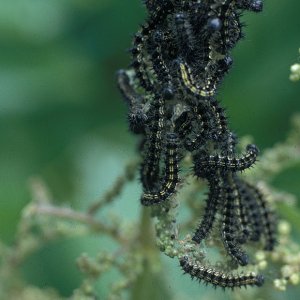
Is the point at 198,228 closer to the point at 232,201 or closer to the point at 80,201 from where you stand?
the point at 232,201

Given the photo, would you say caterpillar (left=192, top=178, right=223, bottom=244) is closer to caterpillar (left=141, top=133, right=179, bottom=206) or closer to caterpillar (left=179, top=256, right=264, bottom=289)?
caterpillar (left=179, top=256, right=264, bottom=289)

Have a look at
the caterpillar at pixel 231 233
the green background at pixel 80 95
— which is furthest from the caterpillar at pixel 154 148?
the green background at pixel 80 95

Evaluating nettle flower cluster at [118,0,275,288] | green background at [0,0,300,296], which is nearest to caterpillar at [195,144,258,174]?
nettle flower cluster at [118,0,275,288]

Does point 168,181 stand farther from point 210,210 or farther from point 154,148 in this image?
point 210,210

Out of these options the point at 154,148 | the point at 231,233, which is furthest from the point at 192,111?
the point at 231,233

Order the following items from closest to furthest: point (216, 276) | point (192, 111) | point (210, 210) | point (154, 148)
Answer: point (192, 111), point (154, 148), point (216, 276), point (210, 210)

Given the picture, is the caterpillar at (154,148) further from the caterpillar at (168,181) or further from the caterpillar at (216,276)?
the caterpillar at (216,276)

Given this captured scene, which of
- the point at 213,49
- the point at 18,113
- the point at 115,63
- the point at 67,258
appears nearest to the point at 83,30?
the point at 115,63
